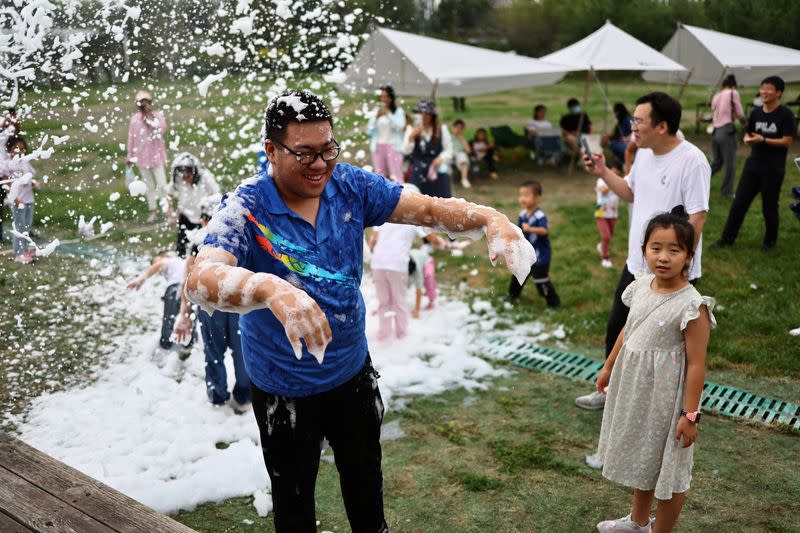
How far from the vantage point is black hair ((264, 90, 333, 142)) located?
6.71 feet

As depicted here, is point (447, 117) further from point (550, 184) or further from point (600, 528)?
point (600, 528)

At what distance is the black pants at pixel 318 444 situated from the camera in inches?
89.4

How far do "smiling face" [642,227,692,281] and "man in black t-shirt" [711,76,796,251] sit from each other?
183 inches

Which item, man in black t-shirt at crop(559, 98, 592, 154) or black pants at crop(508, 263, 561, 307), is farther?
man in black t-shirt at crop(559, 98, 592, 154)

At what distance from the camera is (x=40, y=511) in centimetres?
261

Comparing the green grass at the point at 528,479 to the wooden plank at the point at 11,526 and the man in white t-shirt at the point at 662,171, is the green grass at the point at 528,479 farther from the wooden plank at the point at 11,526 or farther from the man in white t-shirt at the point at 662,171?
the man in white t-shirt at the point at 662,171

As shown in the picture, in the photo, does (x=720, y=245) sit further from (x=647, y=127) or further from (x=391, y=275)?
(x=647, y=127)

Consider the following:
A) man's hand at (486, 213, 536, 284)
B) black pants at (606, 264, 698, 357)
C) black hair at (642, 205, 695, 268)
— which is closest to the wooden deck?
man's hand at (486, 213, 536, 284)

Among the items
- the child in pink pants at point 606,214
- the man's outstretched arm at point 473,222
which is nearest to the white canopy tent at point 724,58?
the child in pink pants at point 606,214

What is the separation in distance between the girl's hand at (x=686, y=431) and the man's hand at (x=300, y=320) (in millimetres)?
1675

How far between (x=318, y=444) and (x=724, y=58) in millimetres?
11991

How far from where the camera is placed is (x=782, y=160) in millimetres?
6824

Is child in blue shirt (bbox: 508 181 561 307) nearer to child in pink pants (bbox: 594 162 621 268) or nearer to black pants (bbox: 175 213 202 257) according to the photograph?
child in pink pants (bbox: 594 162 621 268)

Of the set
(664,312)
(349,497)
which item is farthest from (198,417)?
(664,312)
